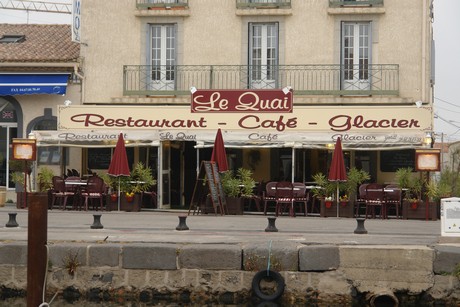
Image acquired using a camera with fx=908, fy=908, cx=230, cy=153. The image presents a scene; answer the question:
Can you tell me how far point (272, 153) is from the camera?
27.6 meters

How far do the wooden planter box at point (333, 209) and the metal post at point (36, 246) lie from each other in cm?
1144

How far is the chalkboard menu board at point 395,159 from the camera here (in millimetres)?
26500

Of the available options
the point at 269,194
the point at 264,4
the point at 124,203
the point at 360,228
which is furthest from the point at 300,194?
the point at 360,228

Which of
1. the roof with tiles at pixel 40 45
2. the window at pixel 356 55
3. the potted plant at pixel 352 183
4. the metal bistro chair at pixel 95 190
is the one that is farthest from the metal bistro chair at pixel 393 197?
the roof with tiles at pixel 40 45

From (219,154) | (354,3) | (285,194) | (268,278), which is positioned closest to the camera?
(268,278)

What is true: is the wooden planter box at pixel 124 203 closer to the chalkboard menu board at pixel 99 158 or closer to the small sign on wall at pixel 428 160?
the chalkboard menu board at pixel 99 158

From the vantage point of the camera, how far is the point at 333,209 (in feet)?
77.5

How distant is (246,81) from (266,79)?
2.02 feet

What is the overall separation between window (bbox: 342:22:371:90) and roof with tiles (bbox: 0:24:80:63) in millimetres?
8155

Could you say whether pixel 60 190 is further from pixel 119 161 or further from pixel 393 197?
pixel 393 197

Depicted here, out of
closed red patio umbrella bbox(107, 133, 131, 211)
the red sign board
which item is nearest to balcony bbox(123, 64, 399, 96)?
the red sign board

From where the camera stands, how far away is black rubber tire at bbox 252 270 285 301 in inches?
576

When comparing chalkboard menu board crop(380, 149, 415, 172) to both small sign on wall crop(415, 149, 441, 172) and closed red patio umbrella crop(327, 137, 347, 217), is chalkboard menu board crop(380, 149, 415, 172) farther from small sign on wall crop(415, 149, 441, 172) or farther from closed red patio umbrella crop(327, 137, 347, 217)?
closed red patio umbrella crop(327, 137, 347, 217)

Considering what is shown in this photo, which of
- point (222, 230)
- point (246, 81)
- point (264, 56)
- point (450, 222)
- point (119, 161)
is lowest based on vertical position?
point (222, 230)
